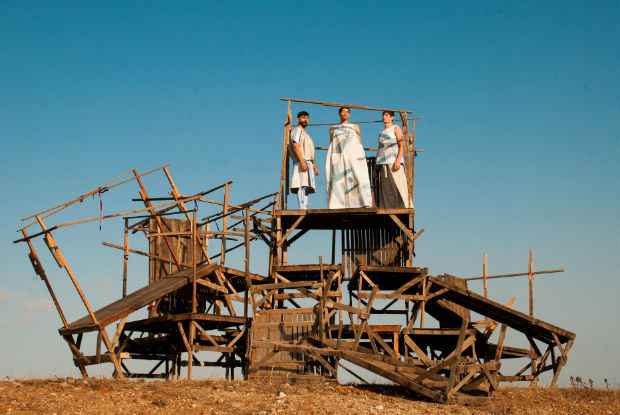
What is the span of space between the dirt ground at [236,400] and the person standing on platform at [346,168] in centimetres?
803

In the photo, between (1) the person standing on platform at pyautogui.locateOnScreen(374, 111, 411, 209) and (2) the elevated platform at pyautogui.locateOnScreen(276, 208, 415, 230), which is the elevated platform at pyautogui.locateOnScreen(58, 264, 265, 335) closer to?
(2) the elevated platform at pyautogui.locateOnScreen(276, 208, 415, 230)

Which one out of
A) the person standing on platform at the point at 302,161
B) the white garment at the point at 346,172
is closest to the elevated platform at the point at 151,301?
the person standing on platform at the point at 302,161

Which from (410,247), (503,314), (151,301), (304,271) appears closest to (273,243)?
(304,271)

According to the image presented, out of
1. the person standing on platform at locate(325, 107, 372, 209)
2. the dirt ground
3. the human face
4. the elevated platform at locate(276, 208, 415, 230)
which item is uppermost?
the human face

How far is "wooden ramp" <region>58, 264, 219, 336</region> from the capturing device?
859 inches

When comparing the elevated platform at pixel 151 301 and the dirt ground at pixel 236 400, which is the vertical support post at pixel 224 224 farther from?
the dirt ground at pixel 236 400

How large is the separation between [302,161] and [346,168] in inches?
56.5

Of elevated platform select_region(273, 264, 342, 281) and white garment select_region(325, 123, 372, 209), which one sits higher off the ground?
white garment select_region(325, 123, 372, 209)

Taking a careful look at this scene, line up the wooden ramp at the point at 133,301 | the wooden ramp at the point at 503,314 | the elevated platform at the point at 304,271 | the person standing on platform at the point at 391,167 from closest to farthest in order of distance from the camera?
1. the wooden ramp at the point at 133,301
2. the wooden ramp at the point at 503,314
3. the elevated platform at the point at 304,271
4. the person standing on platform at the point at 391,167

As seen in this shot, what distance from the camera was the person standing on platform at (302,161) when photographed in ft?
85.3

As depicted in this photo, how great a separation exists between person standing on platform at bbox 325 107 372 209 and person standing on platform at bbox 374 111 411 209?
0.65 metres

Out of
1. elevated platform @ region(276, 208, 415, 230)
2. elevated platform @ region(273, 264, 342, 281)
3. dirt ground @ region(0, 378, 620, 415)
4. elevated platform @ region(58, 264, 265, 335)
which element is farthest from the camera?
elevated platform @ region(276, 208, 415, 230)

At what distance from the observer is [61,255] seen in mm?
20844

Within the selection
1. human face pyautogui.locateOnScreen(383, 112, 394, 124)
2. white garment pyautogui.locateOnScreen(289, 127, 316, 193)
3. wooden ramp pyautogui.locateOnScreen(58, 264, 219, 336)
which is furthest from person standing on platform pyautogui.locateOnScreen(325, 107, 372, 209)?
wooden ramp pyautogui.locateOnScreen(58, 264, 219, 336)
